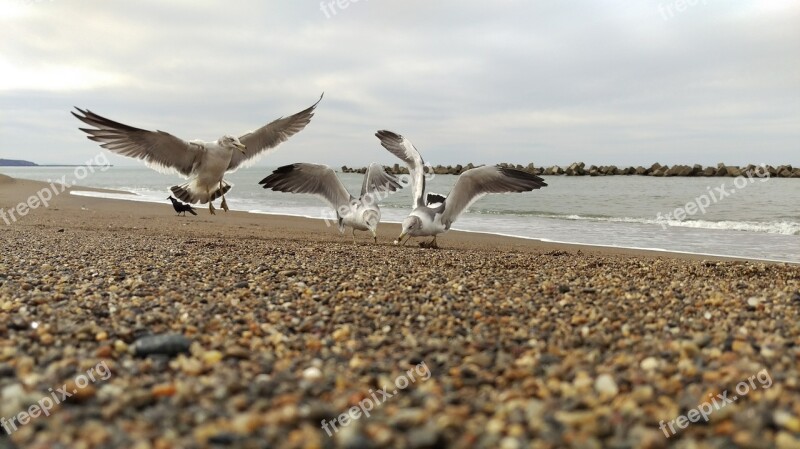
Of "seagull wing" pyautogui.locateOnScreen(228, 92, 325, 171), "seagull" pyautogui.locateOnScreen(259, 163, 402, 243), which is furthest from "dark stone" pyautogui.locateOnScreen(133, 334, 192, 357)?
"seagull wing" pyautogui.locateOnScreen(228, 92, 325, 171)

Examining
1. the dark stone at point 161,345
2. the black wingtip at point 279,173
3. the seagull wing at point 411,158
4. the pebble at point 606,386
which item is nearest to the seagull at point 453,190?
the seagull wing at point 411,158

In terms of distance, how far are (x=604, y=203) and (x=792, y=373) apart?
78.9 ft

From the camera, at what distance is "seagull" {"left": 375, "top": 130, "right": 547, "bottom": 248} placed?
985 cm

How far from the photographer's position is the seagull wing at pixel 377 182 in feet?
37.1

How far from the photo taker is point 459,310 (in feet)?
13.3

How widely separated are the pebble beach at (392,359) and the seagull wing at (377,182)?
5.74m

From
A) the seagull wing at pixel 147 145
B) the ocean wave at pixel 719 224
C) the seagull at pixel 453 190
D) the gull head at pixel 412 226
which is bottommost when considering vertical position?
the ocean wave at pixel 719 224

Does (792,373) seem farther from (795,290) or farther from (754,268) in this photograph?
(754,268)

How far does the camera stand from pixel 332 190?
1097cm

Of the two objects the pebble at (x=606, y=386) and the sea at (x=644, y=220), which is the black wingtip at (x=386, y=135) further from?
the pebble at (x=606, y=386)

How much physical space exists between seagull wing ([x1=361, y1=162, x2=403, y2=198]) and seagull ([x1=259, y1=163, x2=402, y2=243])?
0.02 m

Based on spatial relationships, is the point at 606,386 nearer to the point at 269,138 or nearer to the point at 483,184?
the point at 483,184

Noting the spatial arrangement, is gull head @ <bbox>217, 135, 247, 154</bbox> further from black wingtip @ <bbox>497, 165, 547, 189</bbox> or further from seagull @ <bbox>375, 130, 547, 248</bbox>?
black wingtip @ <bbox>497, 165, 547, 189</bbox>

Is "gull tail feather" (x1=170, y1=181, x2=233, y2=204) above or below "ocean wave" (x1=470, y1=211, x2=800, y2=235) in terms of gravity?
above
